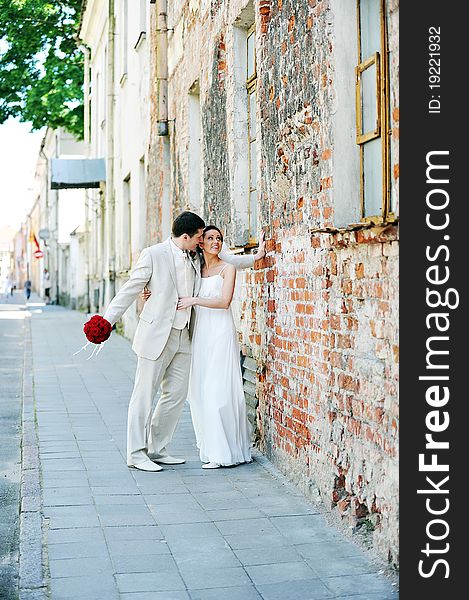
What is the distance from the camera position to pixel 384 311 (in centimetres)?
505

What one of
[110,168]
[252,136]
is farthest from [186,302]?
[110,168]

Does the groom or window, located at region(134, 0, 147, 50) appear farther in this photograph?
window, located at region(134, 0, 147, 50)

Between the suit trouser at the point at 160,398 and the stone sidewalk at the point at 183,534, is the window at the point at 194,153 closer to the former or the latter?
the stone sidewalk at the point at 183,534

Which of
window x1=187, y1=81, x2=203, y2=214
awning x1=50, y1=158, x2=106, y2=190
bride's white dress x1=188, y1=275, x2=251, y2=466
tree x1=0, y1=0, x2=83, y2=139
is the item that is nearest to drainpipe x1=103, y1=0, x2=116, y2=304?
awning x1=50, y1=158, x2=106, y2=190

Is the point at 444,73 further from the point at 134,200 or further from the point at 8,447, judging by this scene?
the point at 134,200

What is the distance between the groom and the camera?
7.52 metres

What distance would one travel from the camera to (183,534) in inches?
226

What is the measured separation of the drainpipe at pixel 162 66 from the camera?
14102 millimetres

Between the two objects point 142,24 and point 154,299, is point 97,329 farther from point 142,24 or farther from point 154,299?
point 142,24

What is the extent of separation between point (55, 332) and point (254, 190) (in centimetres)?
1535

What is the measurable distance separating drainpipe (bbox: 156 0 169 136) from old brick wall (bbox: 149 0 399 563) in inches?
189

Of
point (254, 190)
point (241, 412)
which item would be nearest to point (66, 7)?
point (254, 190)

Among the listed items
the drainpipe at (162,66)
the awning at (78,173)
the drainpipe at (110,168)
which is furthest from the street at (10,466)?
the awning at (78,173)

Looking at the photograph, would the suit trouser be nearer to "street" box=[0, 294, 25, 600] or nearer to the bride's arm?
the bride's arm
